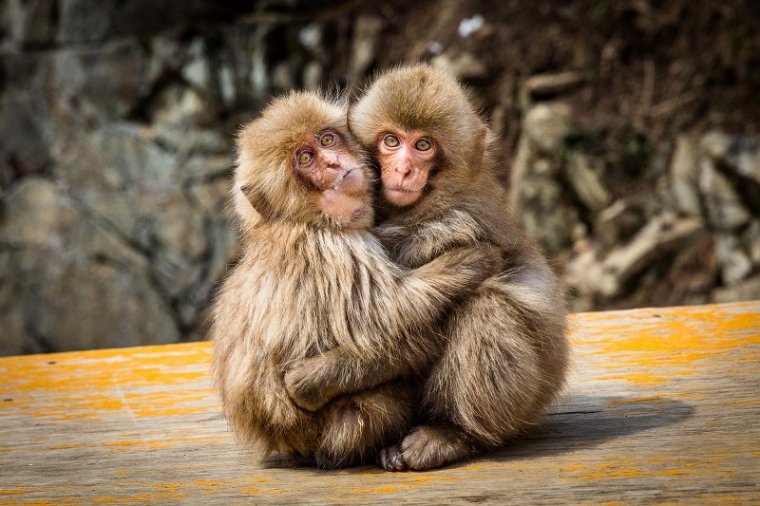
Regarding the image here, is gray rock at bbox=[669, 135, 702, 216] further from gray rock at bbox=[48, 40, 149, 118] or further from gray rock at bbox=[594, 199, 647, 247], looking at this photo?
gray rock at bbox=[48, 40, 149, 118]

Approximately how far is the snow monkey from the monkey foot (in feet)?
0.19

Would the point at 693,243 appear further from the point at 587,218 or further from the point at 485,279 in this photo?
the point at 485,279

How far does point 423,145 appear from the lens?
2652 millimetres

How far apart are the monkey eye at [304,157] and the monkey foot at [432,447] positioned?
2.41 ft

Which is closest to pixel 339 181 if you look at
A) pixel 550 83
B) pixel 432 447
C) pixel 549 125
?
pixel 432 447

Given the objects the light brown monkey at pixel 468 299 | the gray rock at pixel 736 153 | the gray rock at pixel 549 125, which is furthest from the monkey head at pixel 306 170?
the gray rock at pixel 549 125

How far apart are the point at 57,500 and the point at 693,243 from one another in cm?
776

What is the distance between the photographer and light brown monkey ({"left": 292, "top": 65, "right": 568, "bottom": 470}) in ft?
8.25

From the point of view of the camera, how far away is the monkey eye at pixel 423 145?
264 centimetres

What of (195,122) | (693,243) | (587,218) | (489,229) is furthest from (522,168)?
(489,229)

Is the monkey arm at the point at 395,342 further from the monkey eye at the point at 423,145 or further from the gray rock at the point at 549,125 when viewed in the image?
the gray rock at the point at 549,125

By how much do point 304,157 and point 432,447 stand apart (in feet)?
2.62

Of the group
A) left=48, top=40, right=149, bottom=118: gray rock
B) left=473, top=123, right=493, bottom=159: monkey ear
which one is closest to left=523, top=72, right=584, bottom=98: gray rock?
left=48, top=40, right=149, bottom=118: gray rock

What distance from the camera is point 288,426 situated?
2520 mm
